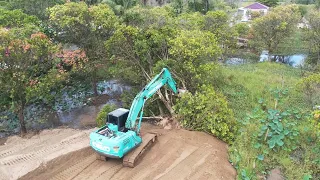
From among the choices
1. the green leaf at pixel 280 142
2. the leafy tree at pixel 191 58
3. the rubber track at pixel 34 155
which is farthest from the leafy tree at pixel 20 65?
the green leaf at pixel 280 142

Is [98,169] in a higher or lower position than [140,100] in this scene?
lower

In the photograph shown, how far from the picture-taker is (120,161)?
10109mm

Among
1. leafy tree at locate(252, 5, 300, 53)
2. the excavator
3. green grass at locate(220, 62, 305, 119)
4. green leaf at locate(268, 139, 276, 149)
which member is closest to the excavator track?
the excavator

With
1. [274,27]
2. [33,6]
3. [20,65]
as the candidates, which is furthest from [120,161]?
[33,6]

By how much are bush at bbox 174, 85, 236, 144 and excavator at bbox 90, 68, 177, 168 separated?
2073 mm

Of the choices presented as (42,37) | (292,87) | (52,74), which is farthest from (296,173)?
(42,37)

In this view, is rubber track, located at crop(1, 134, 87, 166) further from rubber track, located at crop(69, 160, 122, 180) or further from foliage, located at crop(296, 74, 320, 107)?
foliage, located at crop(296, 74, 320, 107)

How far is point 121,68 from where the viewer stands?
55.3 feet

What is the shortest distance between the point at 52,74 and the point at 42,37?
5.56 ft

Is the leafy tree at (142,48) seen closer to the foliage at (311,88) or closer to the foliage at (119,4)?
the foliage at (311,88)

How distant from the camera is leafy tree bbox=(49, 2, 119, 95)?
50.5 ft

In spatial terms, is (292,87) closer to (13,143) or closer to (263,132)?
(263,132)

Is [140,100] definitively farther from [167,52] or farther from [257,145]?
[167,52]

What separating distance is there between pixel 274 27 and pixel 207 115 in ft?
51.3
